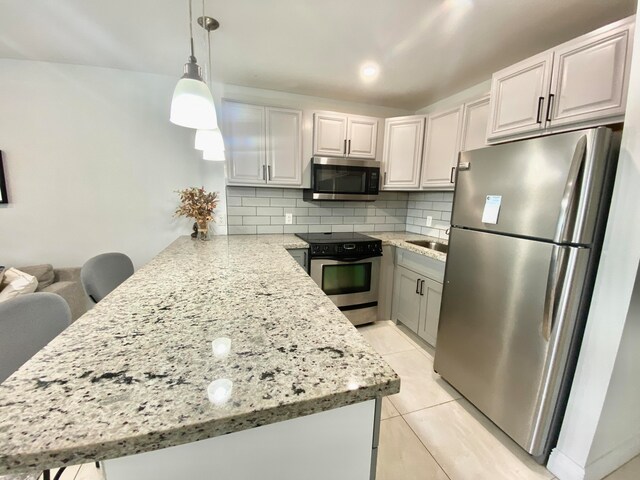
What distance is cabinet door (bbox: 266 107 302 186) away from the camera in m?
2.44

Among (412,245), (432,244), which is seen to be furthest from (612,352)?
(432,244)

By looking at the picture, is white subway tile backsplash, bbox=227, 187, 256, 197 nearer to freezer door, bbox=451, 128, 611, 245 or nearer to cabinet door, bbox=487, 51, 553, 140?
freezer door, bbox=451, 128, 611, 245

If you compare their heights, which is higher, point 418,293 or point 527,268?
point 527,268

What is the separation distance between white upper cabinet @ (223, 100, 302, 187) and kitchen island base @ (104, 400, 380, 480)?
86.6 inches

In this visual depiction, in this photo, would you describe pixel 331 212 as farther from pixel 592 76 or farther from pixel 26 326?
pixel 26 326

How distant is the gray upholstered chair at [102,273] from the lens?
1394mm

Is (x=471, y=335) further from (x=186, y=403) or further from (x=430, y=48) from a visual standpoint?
(x=430, y=48)

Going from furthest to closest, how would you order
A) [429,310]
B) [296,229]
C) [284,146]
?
[296,229] < [284,146] < [429,310]

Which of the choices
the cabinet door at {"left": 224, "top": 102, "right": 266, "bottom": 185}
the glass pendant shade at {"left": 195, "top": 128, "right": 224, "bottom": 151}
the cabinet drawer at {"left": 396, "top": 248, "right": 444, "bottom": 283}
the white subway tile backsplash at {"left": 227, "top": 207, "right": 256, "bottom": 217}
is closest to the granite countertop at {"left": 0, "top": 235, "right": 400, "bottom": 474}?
the glass pendant shade at {"left": 195, "top": 128, "right": 224, "bottom": 151}

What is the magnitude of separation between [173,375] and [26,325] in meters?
0.83

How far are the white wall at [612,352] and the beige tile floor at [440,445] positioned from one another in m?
0.16

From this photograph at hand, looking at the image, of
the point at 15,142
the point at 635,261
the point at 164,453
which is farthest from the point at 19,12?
the point at 635,261

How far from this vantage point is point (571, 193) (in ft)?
3.67

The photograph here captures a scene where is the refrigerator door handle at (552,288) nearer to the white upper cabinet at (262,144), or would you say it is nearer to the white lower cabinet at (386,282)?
the white lower cabinet at (386,282)
